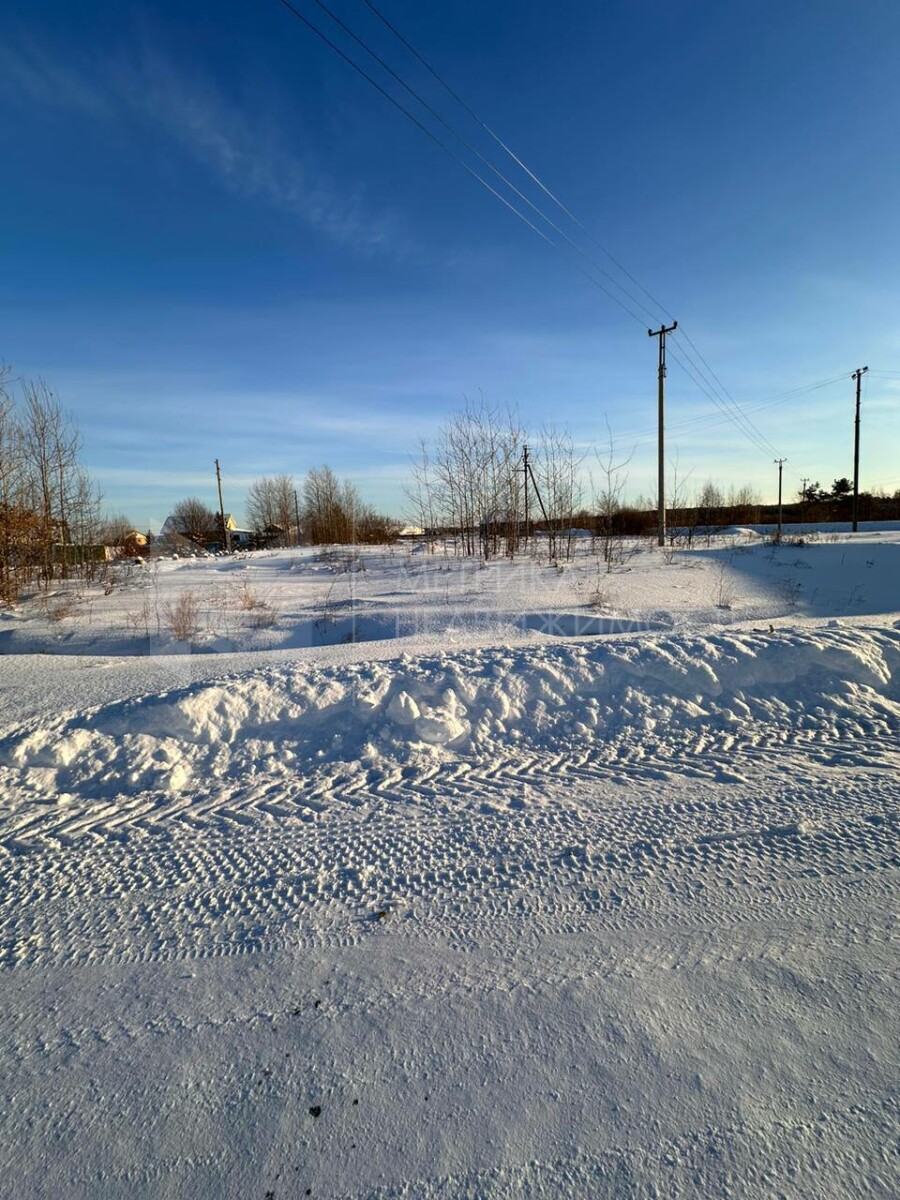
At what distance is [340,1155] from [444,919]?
2.88ft

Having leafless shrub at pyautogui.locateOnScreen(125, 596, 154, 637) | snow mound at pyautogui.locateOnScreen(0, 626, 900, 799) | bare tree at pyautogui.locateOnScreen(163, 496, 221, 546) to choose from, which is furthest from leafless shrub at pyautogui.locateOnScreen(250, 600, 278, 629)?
bare tree at pyautogui.locateOnScreen(163, 496, 221, 546)

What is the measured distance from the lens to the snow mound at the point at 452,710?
3615 millimetres

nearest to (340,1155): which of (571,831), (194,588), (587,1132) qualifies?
(587,1132)

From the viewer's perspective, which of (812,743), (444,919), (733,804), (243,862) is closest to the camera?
(444,919)

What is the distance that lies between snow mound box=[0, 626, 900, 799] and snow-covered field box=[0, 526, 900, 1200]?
0.03 meters

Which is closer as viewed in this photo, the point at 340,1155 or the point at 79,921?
the point at 340,1155

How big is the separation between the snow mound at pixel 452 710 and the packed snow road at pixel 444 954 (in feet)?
→ 0.11

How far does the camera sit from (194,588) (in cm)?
1307

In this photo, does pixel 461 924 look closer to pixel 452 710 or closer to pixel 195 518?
pixel 452 710

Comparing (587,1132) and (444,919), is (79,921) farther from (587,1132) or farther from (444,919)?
(587,1132)

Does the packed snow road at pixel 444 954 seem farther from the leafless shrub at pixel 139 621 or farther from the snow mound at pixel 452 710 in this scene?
the leafless shrub at pixel 139 621

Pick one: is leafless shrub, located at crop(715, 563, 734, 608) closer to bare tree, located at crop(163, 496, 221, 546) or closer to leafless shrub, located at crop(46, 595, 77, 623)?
leafless shrub, located at crop(46, 595, 77, 623)

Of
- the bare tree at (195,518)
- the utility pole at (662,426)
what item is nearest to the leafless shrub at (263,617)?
the utility pole at (662,426)

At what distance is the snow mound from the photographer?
3615 mm
